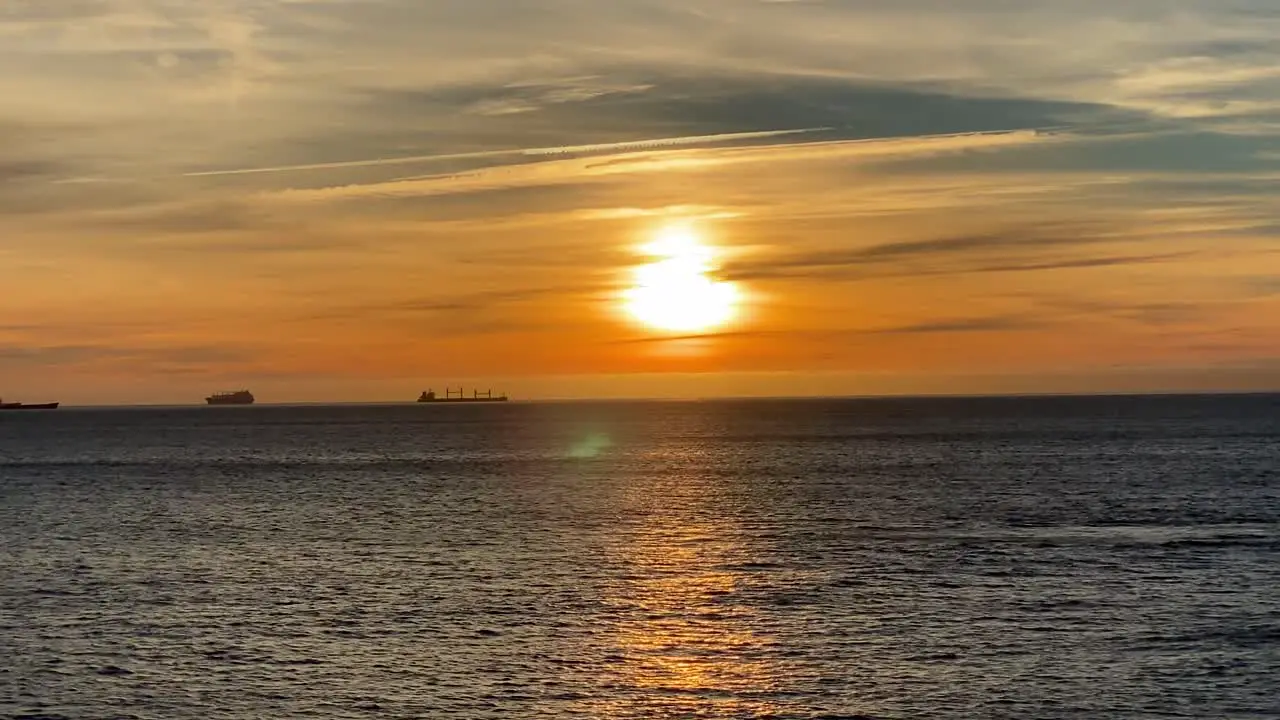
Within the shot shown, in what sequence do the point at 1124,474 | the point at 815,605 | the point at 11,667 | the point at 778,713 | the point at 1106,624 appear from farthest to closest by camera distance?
the point at 1124,474 < the point at 815,605 < the point at 1106,624 < the point at 11,667 < the point at 778,713

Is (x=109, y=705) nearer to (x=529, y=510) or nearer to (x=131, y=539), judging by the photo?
(x=131, y=539)

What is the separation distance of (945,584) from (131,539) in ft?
185

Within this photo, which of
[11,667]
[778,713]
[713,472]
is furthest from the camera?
[713,472]

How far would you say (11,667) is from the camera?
51.2 metres

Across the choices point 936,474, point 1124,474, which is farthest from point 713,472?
point 1124,474

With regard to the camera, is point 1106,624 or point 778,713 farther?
point 1106,624

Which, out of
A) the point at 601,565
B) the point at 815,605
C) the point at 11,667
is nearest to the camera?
the point at 11,667

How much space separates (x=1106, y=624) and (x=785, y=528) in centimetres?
4006

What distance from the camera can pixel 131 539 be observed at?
3716 inches

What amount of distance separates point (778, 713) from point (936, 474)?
11602 cm

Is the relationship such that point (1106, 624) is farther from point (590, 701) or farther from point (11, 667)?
point (11, 667)

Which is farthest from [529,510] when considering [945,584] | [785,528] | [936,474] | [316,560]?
[936,474]

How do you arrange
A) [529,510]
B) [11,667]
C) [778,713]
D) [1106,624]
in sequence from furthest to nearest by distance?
[529,510] < [1106,624] < [11,667] < [778,713]

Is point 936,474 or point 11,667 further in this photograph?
point 936,474
